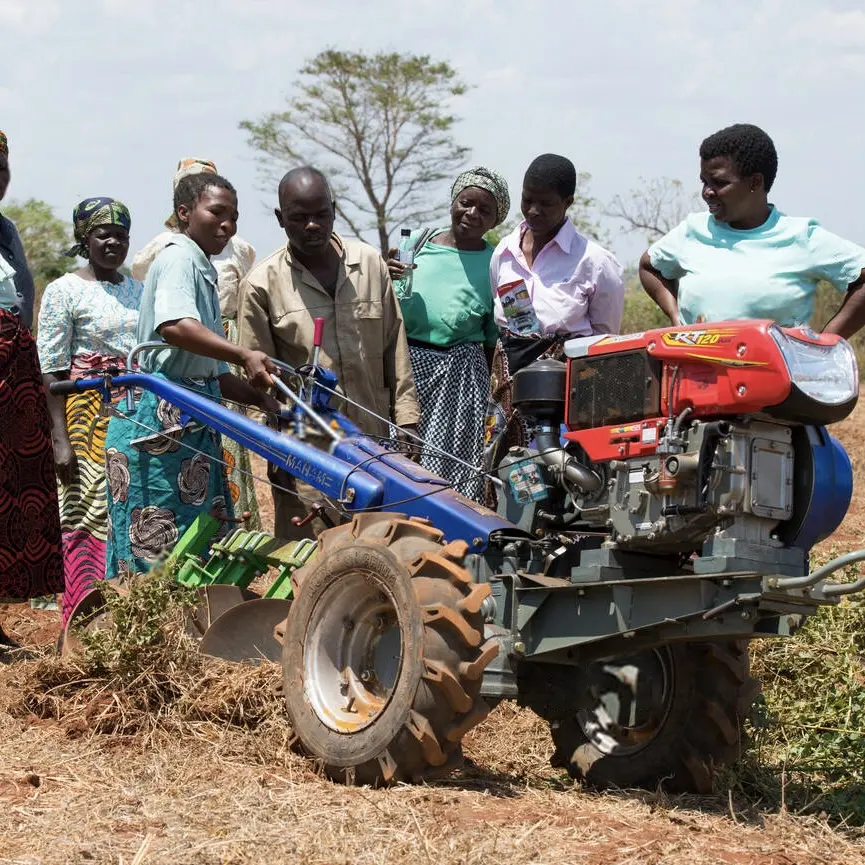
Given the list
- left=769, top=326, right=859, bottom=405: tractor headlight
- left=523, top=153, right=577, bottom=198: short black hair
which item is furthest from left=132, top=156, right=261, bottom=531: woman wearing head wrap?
left=769, top=326, right=859, bottom=405: tractor headlight

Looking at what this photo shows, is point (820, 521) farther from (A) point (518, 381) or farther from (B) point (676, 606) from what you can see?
(A) point (518, 381)

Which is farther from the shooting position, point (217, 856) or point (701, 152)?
point (701, 152)

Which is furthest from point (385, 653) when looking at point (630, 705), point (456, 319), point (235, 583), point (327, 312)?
point (456, 319)

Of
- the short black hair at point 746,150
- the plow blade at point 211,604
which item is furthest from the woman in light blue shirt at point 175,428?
the short black hair at point 746,150

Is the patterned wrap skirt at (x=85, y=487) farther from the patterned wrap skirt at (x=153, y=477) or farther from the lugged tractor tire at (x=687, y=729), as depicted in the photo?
the lugged tractor tire at (x=687, y=729)

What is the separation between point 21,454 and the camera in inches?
281

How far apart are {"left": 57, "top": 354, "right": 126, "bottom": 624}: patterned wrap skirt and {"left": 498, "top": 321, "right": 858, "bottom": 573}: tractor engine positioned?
3273 millimetres

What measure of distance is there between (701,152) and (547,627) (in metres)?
2.11

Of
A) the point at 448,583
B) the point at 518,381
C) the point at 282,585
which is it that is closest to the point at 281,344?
the point at 282,585

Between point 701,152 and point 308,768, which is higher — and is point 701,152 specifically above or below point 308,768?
above

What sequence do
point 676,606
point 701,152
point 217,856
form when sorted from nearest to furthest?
point 217,856
point 676,606
point 701,152

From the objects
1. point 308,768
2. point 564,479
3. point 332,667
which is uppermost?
point 564,479

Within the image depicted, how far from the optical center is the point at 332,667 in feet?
16.9

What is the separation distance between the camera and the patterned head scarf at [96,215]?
7551 millimetres
